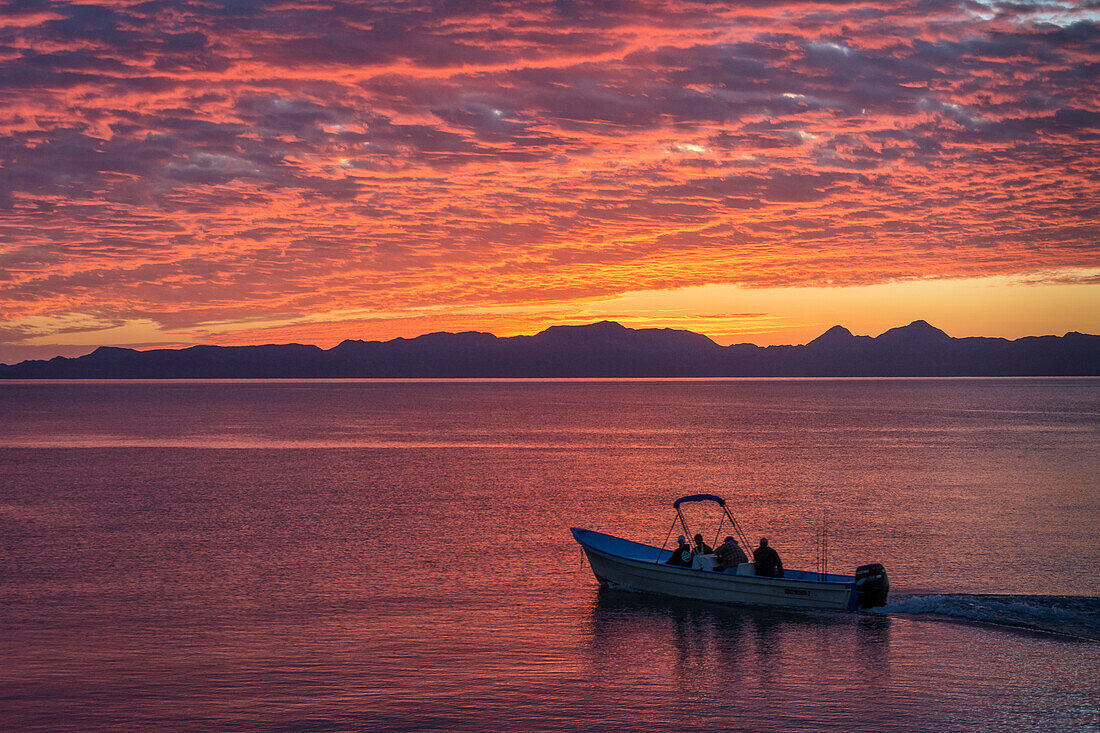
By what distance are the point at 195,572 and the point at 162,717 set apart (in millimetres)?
15735

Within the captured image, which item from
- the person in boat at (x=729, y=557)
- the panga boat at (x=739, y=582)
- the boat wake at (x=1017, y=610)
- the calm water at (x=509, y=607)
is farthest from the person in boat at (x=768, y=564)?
the boat wake at (x=1017, y=610)

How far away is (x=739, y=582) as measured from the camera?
1149 inches

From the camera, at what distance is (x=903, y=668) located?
23.1m

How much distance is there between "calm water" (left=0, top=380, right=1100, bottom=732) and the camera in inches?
808

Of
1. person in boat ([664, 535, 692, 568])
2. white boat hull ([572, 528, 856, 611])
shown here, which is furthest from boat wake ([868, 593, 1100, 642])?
person in boat ([664, 535, 692, 568])

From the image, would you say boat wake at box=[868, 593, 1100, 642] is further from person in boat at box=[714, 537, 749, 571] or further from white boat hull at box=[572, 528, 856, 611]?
person in boat at box=[714, 537, 749, 571]

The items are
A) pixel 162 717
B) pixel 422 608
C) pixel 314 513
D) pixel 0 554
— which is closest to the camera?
pixel 162 717

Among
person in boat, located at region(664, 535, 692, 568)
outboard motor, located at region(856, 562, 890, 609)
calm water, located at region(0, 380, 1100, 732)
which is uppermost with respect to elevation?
person in boat, located at region(664, 535, 692, 568)

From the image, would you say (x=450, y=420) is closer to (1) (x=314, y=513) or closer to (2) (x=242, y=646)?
(1) (x=314, y=513)

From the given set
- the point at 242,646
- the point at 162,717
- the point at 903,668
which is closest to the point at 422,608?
the point at 242,646

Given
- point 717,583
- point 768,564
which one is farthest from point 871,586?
point 717,583

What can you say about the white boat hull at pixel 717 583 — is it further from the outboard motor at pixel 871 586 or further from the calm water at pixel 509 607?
the calm water at pixel 509 607

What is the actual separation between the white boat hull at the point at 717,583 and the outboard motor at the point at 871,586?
0.21 metres

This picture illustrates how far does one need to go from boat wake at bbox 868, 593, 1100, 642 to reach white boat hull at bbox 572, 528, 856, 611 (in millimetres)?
1485
